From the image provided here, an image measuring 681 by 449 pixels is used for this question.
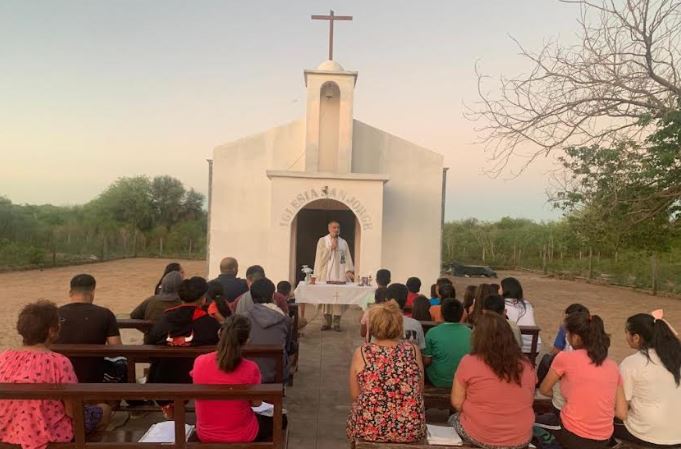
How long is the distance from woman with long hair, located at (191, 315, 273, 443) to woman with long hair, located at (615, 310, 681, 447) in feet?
8.14

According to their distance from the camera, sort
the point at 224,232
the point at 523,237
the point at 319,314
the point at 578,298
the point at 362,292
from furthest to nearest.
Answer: the point at 523,237 < the point at 578,298 < the point at 224,232 < the point at 319,314 < the point at 362,292

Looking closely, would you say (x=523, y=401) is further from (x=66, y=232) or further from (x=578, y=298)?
(x=66, y=232)

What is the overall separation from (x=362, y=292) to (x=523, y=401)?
6.00m

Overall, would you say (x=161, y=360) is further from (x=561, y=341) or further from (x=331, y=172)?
(x=331, y=172)

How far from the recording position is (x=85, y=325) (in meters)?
→ 4.30

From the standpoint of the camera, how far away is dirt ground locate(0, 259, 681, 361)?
1132cm

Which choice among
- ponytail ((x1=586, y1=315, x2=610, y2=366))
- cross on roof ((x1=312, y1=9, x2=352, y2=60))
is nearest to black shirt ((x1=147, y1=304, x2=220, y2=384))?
ponytail ((x1=586, y1=315, x2=610, y2=366))

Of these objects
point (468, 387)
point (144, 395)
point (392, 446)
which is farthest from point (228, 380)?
point (468, 387)

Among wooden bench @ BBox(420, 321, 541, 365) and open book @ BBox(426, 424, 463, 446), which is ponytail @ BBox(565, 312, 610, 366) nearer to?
open book @ BBox(426, 424, 463, 446)

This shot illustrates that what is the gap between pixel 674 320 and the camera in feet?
45.3

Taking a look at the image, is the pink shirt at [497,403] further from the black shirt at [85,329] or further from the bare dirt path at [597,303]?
the bare dirt path at [597,303]

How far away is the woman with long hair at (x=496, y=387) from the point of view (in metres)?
3.31

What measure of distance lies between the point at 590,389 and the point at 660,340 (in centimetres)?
59

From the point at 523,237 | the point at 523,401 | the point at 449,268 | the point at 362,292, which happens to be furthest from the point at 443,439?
the point at 523,237
